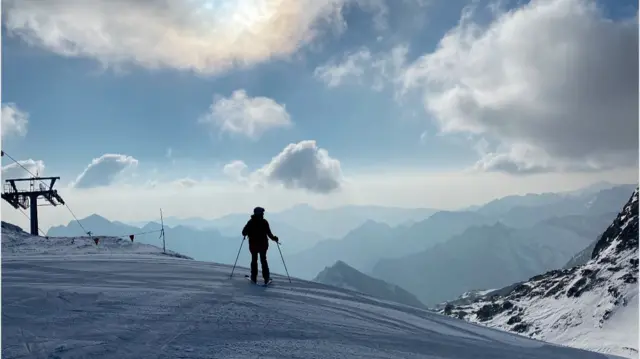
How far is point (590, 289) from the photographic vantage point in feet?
483

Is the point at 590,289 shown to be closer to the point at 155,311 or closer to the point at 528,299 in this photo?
the point at 528,299

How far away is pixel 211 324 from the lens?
31.2 ft

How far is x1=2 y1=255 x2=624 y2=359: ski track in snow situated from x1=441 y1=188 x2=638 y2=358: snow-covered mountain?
10996 centimetres

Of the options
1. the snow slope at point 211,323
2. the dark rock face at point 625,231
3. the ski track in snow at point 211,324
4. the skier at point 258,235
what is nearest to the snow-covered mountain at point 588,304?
the dark rock face at point 625,231

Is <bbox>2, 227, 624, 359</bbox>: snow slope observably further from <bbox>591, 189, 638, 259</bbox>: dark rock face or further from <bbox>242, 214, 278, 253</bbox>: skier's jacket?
<bbox>591, 189, 638, 259</bbox>: dark rock face

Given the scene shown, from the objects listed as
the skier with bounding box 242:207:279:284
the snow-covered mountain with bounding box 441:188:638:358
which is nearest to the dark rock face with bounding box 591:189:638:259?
the snow-covered mountain with bounding box 441:188:638:358

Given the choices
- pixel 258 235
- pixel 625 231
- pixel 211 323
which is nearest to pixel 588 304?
pixel 625 231

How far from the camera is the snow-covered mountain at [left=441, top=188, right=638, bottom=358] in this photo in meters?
120

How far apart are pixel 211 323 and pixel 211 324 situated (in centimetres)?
7

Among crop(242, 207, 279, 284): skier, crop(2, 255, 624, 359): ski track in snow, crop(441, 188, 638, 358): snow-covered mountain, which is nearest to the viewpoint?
crop(2, 255, 624, 359): ski track in snow

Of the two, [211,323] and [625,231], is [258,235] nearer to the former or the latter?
[211,323]

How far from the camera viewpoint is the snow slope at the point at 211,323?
8172mm

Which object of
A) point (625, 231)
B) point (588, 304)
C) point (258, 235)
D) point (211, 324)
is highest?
point (258, 235)

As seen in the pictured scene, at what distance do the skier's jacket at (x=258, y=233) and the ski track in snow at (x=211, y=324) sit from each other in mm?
1271
